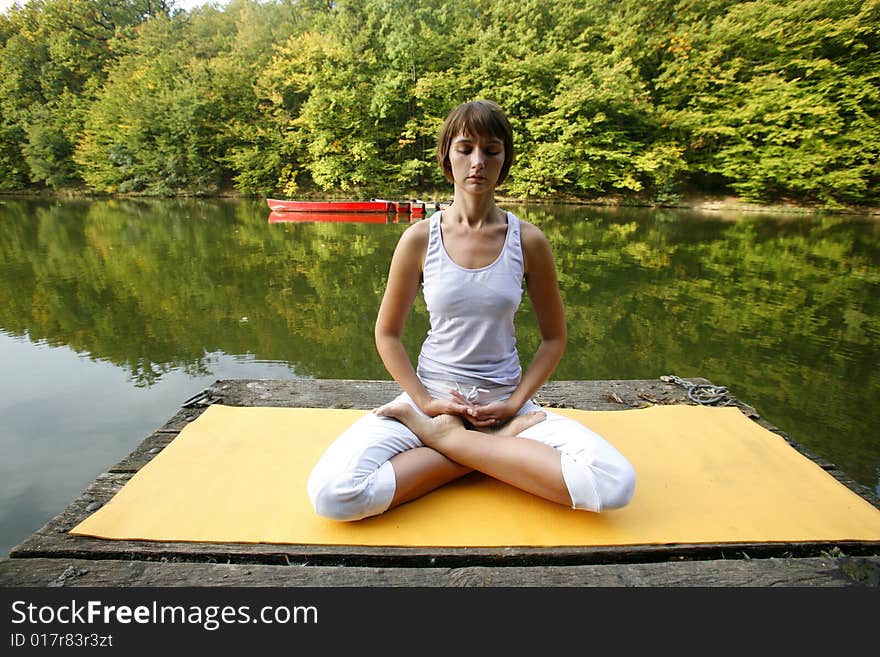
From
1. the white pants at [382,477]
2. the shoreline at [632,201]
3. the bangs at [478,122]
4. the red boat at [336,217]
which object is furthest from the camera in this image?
the shoreline at [632,201]

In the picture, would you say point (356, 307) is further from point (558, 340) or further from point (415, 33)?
point (415, 33)

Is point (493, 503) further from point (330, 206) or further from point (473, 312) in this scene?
point (330, 206)

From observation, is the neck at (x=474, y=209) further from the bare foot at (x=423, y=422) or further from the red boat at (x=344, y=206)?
the red boat at (x=344, y=206)

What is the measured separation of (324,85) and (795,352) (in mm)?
18481

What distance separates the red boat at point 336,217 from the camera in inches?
470

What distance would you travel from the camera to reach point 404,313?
1.58 m

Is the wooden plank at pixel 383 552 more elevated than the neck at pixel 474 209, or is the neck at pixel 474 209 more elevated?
the neck at pixel 474 209

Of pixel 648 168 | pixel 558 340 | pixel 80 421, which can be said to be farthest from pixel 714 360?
pixel 648 168

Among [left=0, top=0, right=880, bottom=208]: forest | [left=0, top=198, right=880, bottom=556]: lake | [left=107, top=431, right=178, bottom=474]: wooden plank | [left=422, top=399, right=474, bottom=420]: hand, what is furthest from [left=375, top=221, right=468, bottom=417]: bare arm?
[left=0, top=0, right=880, bottom=208]: forest

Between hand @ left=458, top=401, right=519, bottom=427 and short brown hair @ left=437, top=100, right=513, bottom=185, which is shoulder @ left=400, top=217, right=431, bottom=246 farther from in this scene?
hand @ left=458, top=401, right=519, bottom=427

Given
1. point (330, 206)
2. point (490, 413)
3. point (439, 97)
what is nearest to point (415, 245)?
point (490, 413)

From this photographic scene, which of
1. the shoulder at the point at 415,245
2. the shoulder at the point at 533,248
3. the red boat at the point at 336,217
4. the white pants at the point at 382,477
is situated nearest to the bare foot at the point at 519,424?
the white pants at the point at 382,477

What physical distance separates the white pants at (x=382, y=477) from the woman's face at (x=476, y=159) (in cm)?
79
